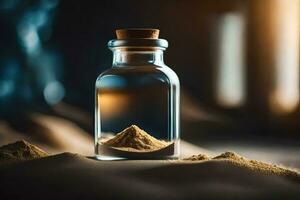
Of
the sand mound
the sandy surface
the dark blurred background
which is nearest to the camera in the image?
the sandy surface

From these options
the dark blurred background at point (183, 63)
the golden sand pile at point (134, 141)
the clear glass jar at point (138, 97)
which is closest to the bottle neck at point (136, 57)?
the clear glass jar at point (138, 97)

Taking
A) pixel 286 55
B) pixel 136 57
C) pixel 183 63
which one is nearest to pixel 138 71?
pixel 136 57

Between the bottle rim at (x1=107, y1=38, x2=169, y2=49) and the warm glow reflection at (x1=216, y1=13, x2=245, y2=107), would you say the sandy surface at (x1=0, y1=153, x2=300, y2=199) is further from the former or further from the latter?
the warm glow reflection at (x1=216, y1=13, x2=245, y2=107)

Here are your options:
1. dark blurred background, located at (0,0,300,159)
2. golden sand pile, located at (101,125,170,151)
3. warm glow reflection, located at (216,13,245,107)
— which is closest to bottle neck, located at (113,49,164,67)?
golden sand pile, located at (101,125,170,151)

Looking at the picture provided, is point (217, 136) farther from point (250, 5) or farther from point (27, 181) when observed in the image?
point (27, 181)

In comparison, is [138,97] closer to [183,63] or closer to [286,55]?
[183,63]
